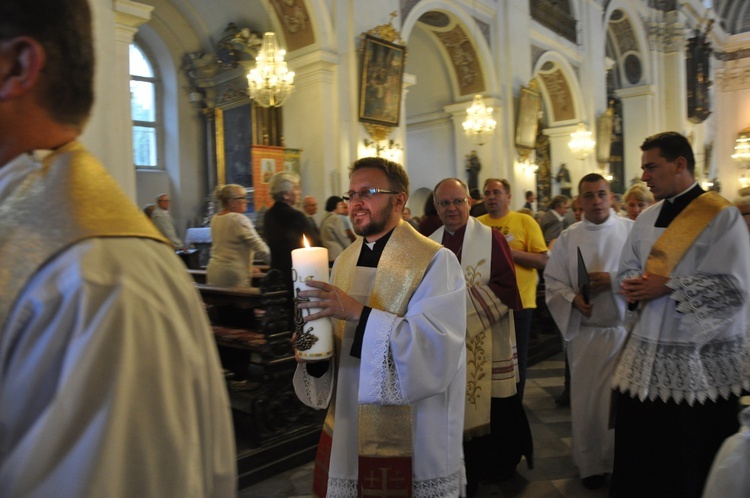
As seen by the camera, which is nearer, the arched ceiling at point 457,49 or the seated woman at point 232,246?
the seated woman at point 232,246

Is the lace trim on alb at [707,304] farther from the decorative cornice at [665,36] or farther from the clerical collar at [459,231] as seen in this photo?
the decorative cornice at [665,36]

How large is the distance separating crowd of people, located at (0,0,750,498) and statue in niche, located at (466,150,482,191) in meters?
8.08

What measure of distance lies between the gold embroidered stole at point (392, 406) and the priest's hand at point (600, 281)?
1.78 m

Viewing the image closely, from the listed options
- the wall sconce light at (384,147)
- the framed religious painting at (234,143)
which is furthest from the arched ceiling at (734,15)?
the framed religious painting at (234,143)

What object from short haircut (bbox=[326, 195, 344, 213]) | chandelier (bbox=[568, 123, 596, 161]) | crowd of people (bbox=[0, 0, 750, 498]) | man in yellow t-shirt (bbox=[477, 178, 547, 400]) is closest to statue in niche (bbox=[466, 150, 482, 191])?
chandelier (bbox=[568, 123, 596, 161])

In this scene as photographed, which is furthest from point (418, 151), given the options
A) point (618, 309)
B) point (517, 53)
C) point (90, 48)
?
point (90, 48)

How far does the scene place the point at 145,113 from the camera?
12805 mm

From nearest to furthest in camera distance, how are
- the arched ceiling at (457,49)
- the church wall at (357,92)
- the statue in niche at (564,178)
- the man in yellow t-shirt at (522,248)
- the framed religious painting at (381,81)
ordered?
the man in yellow t-shirt at (522,248)
the church wall at (357,92)
the framed religious painting at (381,81)
the arched ceiling at (457,49)
the statue in niche at (564,178)

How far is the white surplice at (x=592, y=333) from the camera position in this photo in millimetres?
3408

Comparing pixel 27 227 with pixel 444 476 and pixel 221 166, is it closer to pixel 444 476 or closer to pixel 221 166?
pixel 444 476

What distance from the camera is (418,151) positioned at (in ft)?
46.7

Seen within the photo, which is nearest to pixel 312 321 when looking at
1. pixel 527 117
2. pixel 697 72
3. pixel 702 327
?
pixel 702 327

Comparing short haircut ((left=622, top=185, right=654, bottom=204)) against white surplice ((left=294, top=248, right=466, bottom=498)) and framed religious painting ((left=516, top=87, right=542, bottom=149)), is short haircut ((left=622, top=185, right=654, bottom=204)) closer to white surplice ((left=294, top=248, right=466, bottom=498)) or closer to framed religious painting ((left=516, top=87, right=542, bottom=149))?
white surplice ((left=294, top=248, right=466, bottom=498))

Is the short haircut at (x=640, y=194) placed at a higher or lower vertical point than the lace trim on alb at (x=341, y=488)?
higher
